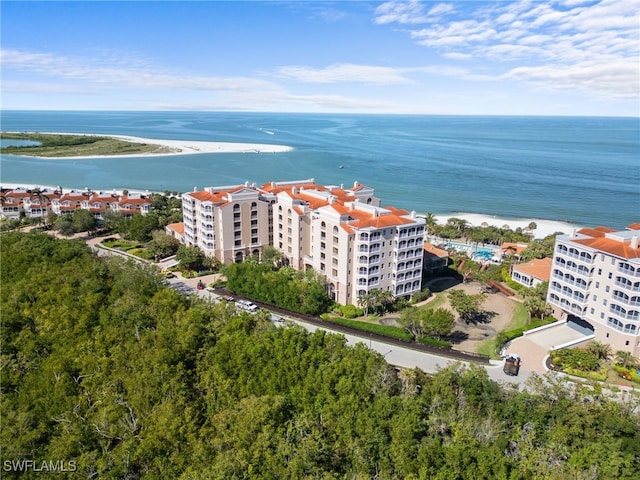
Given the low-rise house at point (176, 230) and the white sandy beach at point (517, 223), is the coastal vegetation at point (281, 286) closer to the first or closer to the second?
the low-rise house at point (176, 230)

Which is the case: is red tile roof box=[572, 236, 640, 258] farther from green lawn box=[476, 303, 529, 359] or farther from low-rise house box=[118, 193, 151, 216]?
low-rise house box=[118, 193, 151, 216]

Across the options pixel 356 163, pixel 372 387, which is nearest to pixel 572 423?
pixel 372 387

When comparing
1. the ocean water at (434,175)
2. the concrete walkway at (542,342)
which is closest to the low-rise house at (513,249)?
the concrete walkway at (542,342)

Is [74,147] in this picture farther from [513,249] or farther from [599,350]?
[599,350]

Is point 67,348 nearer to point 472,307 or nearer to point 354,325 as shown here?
point 354,325

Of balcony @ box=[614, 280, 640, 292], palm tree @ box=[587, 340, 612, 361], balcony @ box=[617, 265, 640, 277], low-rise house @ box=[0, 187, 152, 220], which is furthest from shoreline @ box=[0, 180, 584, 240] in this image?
low-rise house @ box=[0, 187, 152, 220]
